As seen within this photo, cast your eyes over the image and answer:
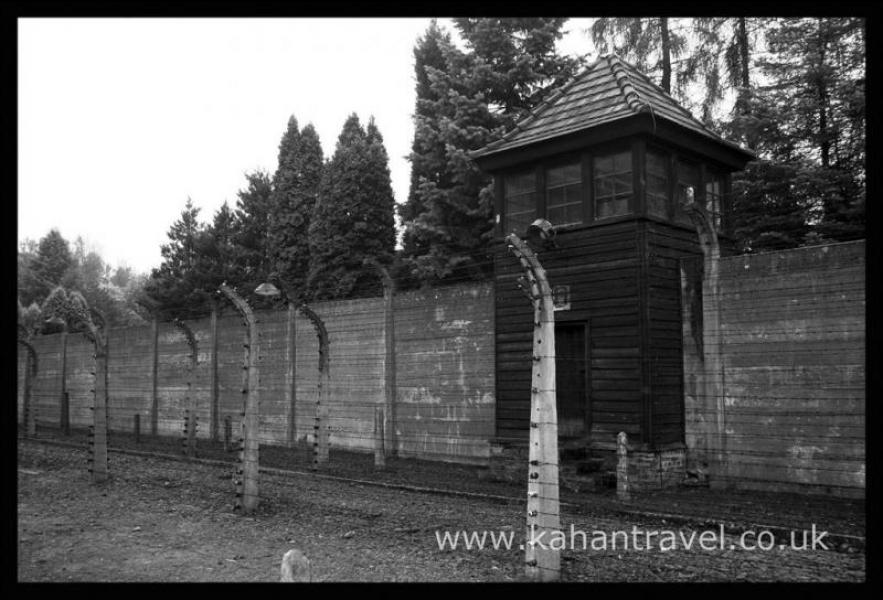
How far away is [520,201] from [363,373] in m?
5.56

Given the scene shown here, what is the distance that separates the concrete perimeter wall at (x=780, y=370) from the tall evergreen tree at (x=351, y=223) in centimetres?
1378

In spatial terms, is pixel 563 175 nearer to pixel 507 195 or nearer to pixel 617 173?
pixel 617 173

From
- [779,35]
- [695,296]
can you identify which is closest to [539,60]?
[779,35]

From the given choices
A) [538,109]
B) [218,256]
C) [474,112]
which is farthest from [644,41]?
[218,256]

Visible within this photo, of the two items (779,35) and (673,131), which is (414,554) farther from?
(779,35)

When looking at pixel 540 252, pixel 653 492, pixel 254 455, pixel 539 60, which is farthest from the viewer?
pixel 539 60

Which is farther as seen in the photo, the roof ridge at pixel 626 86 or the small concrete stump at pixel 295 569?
the roof ridge at pixel 626 86

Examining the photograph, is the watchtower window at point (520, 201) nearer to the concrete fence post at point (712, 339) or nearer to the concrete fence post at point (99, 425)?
the concrete fence post at point (712, 339)

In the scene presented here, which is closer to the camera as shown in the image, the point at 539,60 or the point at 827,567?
the point at 827,567

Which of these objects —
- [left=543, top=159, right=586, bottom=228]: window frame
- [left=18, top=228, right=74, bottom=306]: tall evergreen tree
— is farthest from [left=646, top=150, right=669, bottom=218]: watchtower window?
[left=18, top=228, right=74, bottom=306]: tall evergreen tree

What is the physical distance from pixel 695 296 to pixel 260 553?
733 centimetres

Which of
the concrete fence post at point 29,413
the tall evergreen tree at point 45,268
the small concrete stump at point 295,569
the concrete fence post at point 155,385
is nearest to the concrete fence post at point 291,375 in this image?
the concrete fence post at point 155,385

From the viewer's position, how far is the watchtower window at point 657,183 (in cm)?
1154
